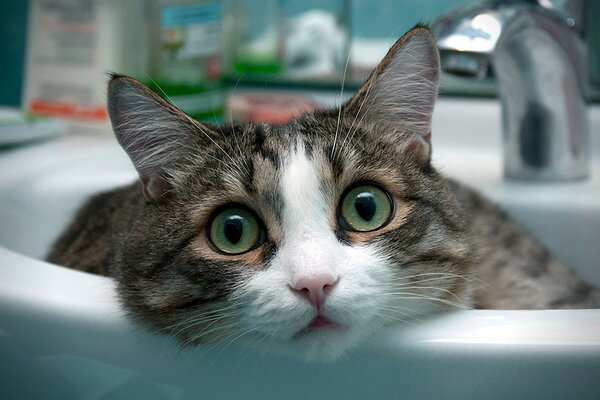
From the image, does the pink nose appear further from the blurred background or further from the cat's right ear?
the blurred background

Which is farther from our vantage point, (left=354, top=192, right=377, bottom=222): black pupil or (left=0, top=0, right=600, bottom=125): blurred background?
(left=0, top=0, right=600, bottom=125): blurred background

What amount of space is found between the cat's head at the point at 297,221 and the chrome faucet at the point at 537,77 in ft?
0.68

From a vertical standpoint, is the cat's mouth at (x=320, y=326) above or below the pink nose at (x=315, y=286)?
below

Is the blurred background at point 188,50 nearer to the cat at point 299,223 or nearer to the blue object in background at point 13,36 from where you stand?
the blue object in background at point 13,36

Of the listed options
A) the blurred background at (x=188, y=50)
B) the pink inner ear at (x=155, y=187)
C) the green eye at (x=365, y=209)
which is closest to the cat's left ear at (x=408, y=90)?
the green eye at (x=365, y=209)

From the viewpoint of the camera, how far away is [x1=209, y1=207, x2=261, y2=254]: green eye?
720mm

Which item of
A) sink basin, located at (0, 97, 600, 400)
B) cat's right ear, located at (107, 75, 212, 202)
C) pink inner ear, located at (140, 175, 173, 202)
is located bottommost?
sink basin, located at (0, 97, 600, 400)

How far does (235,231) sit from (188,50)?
0.77m

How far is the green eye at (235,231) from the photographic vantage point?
2.36 ft

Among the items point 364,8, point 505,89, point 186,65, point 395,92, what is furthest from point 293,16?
point 395,92

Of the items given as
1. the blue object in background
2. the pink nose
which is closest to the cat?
the pink nose

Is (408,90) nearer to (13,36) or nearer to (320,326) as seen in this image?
(320,326)

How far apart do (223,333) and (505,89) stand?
65cm

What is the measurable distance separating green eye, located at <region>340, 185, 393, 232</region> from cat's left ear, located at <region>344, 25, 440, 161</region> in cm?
11
